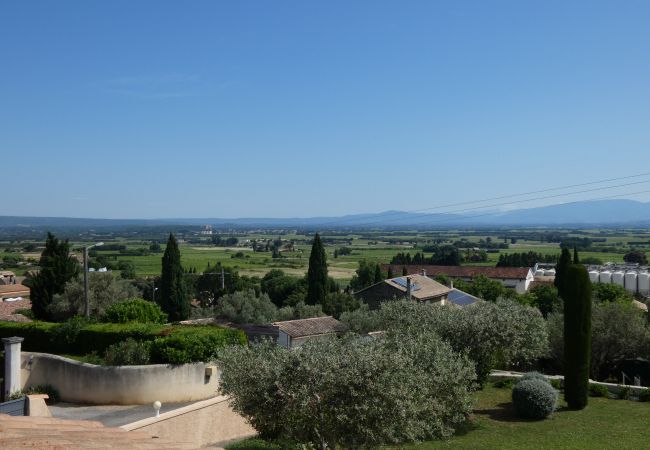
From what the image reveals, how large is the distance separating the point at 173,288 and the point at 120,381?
2225 centimetres

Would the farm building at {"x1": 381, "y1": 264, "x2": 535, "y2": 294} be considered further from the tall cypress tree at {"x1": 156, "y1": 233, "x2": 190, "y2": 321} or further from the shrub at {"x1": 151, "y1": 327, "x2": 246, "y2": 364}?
the shrub at {"x1": 151, "y1": 327, "x2": 246, "y2": 364}

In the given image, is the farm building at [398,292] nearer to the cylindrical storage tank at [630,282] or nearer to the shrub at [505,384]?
the shrub at [505,384]

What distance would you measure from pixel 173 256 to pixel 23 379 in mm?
20236

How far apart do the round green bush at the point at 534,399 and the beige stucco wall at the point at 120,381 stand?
10157mm

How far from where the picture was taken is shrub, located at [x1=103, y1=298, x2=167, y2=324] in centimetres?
2203

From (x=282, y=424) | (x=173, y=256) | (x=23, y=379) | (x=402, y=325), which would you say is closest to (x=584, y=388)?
(x=402, y=325)

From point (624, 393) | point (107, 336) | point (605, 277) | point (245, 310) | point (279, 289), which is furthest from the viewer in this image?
point (605, 277)

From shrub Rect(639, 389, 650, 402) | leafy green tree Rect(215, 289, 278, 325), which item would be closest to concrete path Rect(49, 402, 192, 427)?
shrub Rect(639, 389, 650, 402)

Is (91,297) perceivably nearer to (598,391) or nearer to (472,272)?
(598,391)

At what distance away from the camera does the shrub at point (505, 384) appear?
24875 mm

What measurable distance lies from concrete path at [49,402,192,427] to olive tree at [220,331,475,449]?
15.9 ft

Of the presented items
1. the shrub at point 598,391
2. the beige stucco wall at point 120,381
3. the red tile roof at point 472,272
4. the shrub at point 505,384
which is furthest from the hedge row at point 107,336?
the red tile roof at point 472,272

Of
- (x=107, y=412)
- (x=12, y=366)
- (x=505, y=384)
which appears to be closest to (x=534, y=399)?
(x=505, y=384)

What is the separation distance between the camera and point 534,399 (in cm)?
1970
